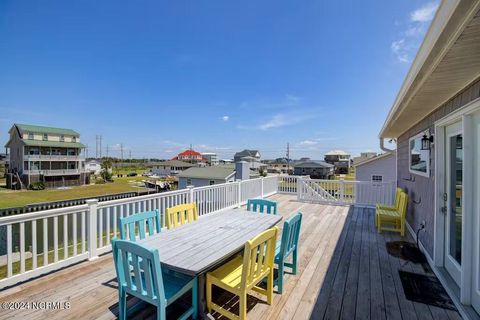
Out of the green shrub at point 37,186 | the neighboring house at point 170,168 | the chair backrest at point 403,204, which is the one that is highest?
the chair backrest at point 403,204

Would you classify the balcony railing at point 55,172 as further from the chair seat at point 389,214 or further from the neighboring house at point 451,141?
the neighboring house at point 451,141

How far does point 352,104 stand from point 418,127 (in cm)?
659

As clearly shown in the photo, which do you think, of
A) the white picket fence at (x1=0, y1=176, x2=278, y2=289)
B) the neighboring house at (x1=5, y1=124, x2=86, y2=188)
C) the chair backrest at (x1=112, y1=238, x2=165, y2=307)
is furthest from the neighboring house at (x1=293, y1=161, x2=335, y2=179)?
the neighboring house at (x1=5, y1=124, x2=86, y2=188)

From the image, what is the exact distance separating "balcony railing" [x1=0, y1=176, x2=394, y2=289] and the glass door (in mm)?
4295

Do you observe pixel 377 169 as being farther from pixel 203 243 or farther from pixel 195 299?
pixel 195 299

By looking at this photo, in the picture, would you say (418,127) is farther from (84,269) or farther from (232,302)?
(84,269)

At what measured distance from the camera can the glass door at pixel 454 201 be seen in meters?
2.60

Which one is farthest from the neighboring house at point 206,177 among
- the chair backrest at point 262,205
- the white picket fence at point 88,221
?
the chair backrest at point 262,205

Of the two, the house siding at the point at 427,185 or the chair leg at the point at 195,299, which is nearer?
the chair leg at the point at 195,299

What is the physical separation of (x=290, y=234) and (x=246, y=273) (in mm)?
908

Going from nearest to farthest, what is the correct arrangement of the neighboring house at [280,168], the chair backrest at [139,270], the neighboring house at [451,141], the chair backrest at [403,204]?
the neighboring house at [451,141], the chair backrest at [139,270], the chair backrest at [403,204], the neighboring house at [280,168]

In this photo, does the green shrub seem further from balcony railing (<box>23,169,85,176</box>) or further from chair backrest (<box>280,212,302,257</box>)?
chair backrest (<box>280,212,302,257</box>)

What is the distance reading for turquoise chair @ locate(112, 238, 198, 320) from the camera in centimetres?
160

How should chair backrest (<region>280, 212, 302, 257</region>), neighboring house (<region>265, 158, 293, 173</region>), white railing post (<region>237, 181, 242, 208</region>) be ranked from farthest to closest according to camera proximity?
1. neighboring house (<region>265, 158, 293, 173</region>)
2. white railing post (<region>237, 181, 242, 208</region>)
3. chair backrest (<region>280, 212, 302, 257</region>)
